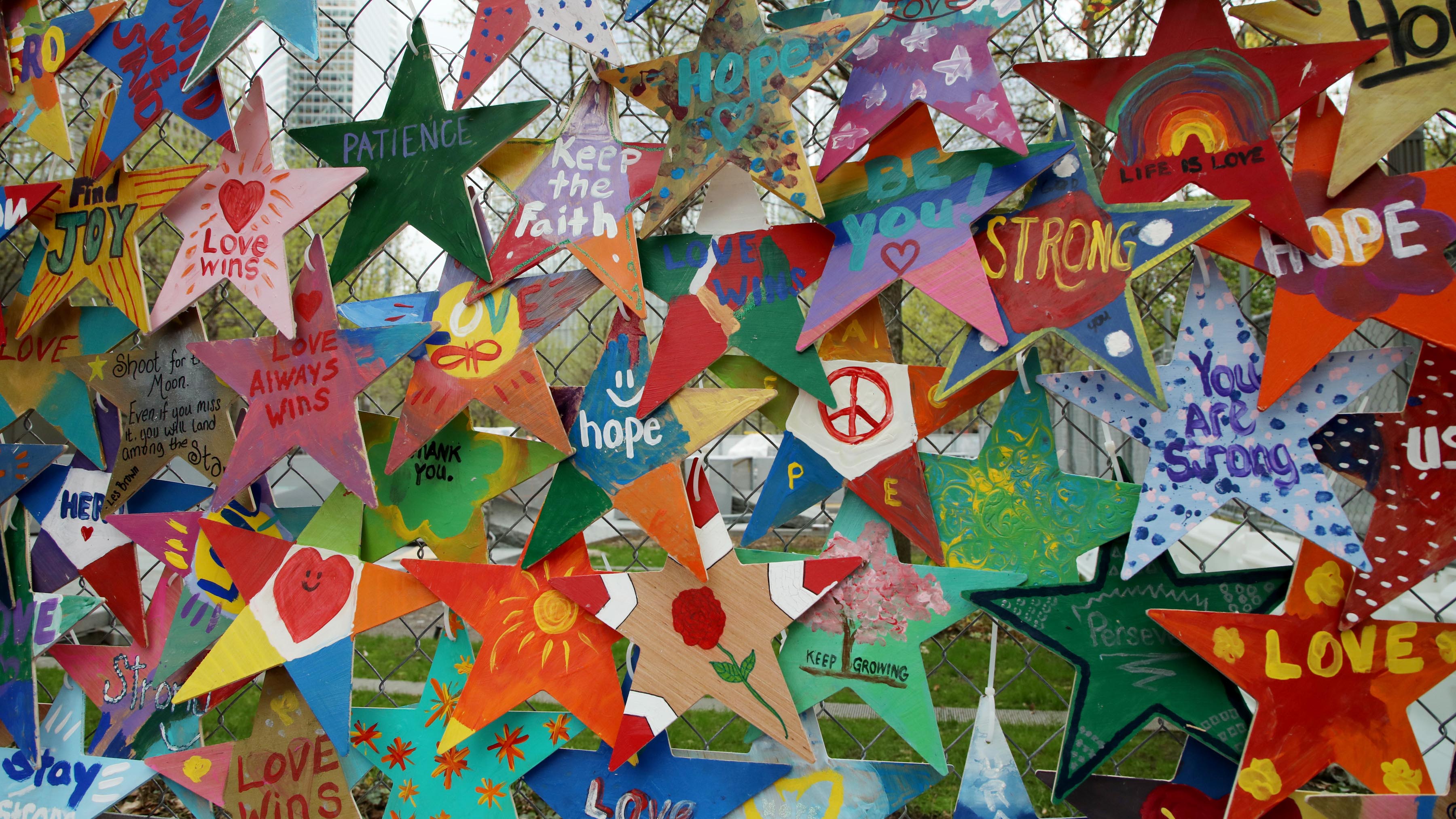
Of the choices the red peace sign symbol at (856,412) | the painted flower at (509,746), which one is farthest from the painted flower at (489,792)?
the red peace sign symbol at (856,412)

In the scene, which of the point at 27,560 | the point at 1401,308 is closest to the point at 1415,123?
the point at 1401,308

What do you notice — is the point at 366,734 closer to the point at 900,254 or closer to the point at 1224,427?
the point at 900,254

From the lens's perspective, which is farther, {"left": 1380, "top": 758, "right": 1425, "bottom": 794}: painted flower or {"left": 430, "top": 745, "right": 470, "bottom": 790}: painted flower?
{"left": 430, "top": 745, "right": 470, "bottom": 790}: painted flower

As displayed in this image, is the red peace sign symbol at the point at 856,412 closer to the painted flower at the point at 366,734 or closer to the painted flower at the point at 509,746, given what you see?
the painted flower at the point at 509,746

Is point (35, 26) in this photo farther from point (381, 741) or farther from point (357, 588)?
point (381, 741)

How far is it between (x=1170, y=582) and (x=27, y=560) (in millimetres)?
2296

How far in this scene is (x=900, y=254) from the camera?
1327mm

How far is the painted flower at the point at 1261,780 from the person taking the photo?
124cm

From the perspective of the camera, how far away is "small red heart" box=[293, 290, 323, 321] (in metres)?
1.54

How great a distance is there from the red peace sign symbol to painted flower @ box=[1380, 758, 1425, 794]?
2.83ft

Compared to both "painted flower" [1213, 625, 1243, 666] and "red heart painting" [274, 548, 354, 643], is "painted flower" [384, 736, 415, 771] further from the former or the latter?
"painted flower" [1213, 625, 1243, 666]

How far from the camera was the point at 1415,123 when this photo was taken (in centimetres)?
113

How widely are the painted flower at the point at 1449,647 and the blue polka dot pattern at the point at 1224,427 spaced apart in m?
0.19

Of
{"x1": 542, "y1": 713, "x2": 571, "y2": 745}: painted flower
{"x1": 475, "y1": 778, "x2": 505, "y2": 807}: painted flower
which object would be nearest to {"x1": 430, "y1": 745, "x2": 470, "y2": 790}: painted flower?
{"x1": 475, "y1": 778, "x2": 505, "y2": 807}: painted flower
